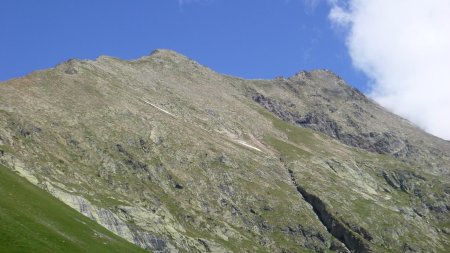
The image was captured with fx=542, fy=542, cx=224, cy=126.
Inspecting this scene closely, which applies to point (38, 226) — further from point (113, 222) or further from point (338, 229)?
point (338, 229)

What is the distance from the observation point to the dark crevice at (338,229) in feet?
572

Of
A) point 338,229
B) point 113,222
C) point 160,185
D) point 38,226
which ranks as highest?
point 338,229

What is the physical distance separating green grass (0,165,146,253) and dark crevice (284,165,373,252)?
334 ft

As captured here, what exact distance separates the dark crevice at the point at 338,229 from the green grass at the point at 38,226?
334 ft

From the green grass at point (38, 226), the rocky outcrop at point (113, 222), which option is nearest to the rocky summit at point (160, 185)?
the rocky outcrop at point (113, 222)

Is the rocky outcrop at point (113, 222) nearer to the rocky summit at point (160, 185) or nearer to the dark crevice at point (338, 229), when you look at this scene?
the rocky summit at point (160, 185)

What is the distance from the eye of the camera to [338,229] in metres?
180

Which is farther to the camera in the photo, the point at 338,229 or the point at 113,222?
the point at 338,229

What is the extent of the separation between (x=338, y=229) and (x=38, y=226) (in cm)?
13393

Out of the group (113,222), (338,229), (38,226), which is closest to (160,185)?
(113,222)

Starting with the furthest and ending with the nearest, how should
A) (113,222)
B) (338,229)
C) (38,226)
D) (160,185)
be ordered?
1. (338,229)
2. (160,185)
3. (113,222)
4. (38,226)

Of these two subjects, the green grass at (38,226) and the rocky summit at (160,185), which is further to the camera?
the rocky summit at (160,185)

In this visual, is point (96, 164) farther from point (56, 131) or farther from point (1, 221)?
point (1, 221)

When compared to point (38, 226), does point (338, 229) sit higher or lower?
higher
